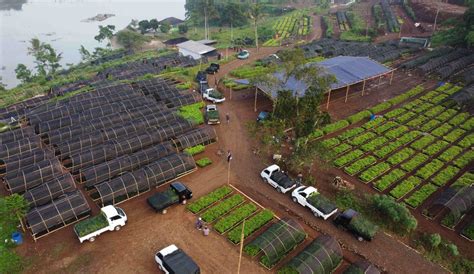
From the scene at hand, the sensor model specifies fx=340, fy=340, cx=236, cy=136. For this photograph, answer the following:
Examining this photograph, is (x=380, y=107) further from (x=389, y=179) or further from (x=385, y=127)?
(x=389, y=179)

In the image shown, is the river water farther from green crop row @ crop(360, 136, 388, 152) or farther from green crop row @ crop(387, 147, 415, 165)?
green crop row @ crop(387, 147, 415, 165)

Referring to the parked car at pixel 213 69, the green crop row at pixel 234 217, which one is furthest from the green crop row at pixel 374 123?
the parked car at pixel 213 69

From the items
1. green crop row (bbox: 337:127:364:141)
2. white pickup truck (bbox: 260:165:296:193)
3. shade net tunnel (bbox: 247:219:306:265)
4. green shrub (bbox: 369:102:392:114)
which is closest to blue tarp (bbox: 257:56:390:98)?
green shrub (bbox: 369:102:392:114)

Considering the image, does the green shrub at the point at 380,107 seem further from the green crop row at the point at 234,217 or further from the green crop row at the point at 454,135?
the green crop row at the point at 234,217

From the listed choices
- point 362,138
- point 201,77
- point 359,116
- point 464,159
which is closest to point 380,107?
point 359,116

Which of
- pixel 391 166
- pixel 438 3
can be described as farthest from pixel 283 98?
pixel 438 3

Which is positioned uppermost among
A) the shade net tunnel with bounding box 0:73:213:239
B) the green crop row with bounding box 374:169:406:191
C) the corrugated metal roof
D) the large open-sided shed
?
the large open-sided shed
